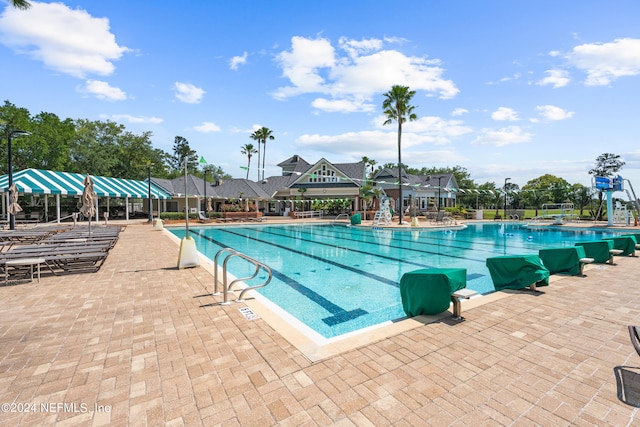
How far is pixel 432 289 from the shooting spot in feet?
15.1

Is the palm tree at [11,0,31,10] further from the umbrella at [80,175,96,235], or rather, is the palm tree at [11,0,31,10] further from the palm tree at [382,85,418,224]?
the palm tree at [382,85,418,224]

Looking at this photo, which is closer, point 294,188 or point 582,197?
point 582,197

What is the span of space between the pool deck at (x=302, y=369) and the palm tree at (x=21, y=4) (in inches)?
381

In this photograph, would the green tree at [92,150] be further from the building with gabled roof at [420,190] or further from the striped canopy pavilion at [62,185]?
the building with gabled roof at [420,190]

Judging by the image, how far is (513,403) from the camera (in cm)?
258

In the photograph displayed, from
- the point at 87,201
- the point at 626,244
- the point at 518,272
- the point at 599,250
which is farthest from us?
the point at 87,201

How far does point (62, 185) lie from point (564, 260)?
30.7m

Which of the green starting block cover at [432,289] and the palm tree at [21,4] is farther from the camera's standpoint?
the palm tree at [21,4]

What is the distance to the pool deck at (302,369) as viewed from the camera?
246cm

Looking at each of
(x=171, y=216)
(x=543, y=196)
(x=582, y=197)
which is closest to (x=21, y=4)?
(x=171, y=216)

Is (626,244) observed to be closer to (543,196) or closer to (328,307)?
(328,307)

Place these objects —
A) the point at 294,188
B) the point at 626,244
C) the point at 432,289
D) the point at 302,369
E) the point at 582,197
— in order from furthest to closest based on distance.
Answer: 1. the point at 294,188
2. the point at 582,197
3. the point at 626,244
4. the point at 432,289
5. the point at 302,369

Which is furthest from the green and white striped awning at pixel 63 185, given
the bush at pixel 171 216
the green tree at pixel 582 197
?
the green tree at pixel 582 197

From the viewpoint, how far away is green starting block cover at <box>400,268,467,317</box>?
14.9 feet
